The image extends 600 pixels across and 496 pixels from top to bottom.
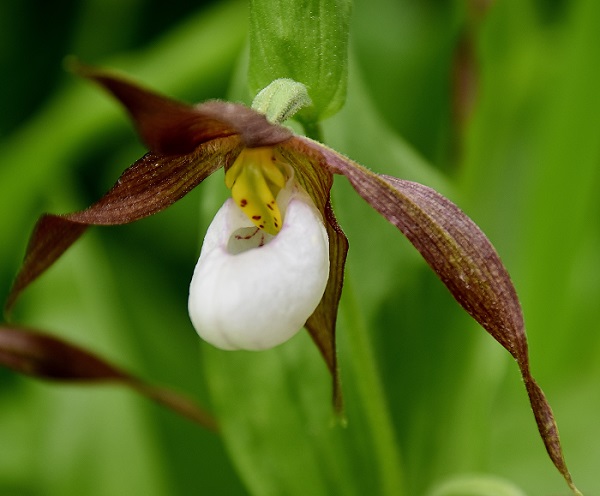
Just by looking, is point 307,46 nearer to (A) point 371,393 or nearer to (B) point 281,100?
(B) point 281,100

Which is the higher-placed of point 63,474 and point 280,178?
point 280,178

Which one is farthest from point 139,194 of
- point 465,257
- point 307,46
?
point 465,257

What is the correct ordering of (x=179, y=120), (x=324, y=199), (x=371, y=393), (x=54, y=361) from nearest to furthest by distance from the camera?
1. (x=179, y=120)
2. (x=324, y=199)
3. (x=371, y=393)
4. (x=54, y=361)

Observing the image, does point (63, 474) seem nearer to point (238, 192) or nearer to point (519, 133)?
point (238, 192)

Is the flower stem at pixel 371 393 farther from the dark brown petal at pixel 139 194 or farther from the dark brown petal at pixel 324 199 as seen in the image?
the dark brown petal at pixel 139 194

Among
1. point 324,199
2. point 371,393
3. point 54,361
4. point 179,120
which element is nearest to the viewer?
point 179,120

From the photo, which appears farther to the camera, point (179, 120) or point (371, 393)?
point (371, 393)

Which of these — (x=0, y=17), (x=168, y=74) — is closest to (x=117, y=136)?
(x=168, y=74)
